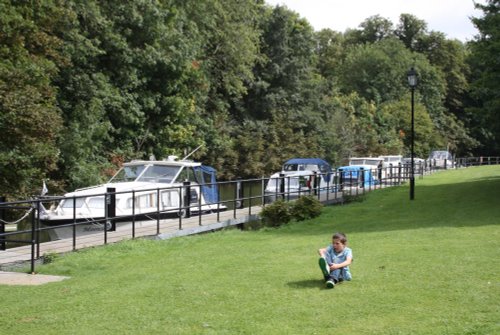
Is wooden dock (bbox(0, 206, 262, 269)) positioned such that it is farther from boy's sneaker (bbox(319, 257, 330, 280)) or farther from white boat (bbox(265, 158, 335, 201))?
boy's sneaker (bbox(319, 257, 330, 280))

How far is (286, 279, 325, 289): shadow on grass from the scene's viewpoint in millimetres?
8945

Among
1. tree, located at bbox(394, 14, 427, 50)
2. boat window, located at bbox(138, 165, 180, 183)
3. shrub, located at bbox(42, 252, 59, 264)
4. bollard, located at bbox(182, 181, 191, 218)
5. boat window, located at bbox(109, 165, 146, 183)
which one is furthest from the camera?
tree, located at bbox(394, 14, 427, 50)

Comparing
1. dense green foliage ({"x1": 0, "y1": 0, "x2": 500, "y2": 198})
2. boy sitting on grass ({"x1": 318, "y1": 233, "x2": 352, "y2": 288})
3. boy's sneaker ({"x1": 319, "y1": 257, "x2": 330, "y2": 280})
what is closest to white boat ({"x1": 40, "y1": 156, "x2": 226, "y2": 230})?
dense green foliage ({"x1": 0, "y1": 0, "x2": 500, "y2": 198})

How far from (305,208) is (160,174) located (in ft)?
16.7

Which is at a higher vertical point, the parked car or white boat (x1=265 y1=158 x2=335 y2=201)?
the parked car

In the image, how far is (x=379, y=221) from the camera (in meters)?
18.1

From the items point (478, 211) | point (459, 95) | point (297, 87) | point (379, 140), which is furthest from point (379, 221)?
point (459, 95)

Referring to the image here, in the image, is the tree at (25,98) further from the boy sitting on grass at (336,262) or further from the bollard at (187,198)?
the boy sitting on grass at (336,262)

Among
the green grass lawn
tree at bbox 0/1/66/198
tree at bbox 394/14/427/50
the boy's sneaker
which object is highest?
tree at bbox 394/14/427/50

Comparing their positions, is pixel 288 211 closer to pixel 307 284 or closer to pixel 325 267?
pixel 307 284

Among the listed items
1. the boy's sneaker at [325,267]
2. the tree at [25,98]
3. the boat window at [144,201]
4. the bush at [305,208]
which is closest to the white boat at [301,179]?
the bush at [305,208]

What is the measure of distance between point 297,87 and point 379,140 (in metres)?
12.9

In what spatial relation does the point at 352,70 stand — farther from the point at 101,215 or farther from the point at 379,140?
the point at 101,215

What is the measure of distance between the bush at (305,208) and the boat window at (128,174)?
5401mm
